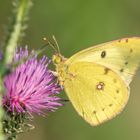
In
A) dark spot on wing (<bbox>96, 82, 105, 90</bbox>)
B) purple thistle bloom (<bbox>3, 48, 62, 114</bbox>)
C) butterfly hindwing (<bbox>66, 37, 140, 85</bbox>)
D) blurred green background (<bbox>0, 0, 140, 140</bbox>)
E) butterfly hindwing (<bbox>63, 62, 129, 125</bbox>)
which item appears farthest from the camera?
blurred green background (<bbox>0, 0, 140, 140</bbox>)

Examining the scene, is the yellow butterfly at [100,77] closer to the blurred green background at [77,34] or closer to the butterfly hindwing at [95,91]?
the butterfly hindwing at [95,91]

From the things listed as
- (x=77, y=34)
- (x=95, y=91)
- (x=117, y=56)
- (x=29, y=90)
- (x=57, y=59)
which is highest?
(x=77, y=34)

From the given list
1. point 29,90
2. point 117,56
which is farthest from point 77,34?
point 29,90

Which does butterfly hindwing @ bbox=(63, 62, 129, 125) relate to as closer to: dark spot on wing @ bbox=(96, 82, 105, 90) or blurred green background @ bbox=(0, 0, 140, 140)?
dark spot on wing @ bbox=(96, 82, 105, 90)

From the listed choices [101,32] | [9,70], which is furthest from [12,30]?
[101,32]

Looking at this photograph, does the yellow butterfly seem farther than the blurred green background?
No

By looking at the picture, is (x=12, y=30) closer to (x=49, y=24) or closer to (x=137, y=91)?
(x=49, y=24)

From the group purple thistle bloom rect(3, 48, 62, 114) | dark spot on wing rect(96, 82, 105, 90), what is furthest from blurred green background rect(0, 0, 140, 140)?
purple thistle bloom rect(3, 48, 62, 114)

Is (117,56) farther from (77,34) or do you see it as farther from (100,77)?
(77,34)
